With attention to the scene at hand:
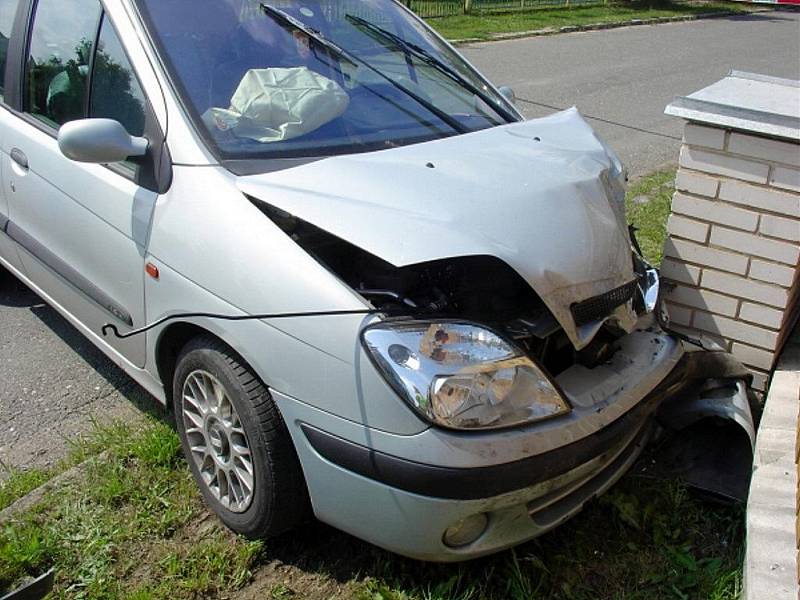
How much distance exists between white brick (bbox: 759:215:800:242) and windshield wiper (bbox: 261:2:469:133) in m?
1.23

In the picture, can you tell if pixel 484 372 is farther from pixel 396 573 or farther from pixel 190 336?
pixel 190 336

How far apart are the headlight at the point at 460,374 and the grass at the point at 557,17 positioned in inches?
502

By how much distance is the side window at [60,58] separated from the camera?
3.16 metres

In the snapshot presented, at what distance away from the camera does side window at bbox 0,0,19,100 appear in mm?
3670

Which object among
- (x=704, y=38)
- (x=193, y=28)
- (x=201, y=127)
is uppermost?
(x=193, y=28)

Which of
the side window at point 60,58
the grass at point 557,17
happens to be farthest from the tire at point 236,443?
the grass at point 557,17

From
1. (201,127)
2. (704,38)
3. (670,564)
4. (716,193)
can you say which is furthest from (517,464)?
(704,38)

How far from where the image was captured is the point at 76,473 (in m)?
3.02

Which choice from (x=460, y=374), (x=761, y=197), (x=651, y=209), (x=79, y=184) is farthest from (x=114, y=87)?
(x=651, y=209)

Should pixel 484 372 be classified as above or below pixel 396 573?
above

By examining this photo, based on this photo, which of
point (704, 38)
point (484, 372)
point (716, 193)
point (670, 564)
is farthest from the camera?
point (704, 38)

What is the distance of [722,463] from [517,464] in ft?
4.23

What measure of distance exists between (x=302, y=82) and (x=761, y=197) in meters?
1.83

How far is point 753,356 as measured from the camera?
341 cm
